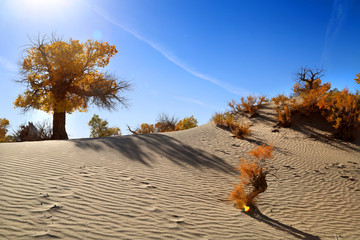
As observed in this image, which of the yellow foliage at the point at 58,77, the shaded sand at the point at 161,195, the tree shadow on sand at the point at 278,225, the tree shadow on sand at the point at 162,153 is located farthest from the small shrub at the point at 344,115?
the yellow foliage at the point at 58,77

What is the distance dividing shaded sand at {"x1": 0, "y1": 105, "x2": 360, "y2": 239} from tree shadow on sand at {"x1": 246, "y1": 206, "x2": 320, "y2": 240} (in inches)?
1.2

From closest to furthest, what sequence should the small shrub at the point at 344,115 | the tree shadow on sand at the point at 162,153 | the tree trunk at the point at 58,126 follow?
the tree shadow on sand at the point at 162,153 → the small shrub at the point at 344,115 → the tree trunk at the point at 58,126

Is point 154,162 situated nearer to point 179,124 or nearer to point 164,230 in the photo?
point 164,230

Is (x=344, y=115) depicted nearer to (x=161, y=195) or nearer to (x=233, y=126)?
(x=233, y=126)

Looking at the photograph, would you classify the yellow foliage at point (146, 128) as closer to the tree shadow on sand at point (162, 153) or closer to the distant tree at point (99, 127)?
the distant tree at point (99, 127)

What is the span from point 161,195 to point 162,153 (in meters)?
3.67

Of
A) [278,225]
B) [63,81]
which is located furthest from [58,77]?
[278,225]

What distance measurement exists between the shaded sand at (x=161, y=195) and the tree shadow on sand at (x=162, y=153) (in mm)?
39

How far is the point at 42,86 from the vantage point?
53.2ft

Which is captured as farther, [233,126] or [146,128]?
[146,128]

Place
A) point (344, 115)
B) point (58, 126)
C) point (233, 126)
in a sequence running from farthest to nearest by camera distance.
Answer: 1. point (58, 126)
2. point (233, 126)
3. point (344, 115)

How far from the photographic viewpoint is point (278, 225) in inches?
158

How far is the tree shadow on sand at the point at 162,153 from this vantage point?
726 cm

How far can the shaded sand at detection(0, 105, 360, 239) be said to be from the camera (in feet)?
10.1
